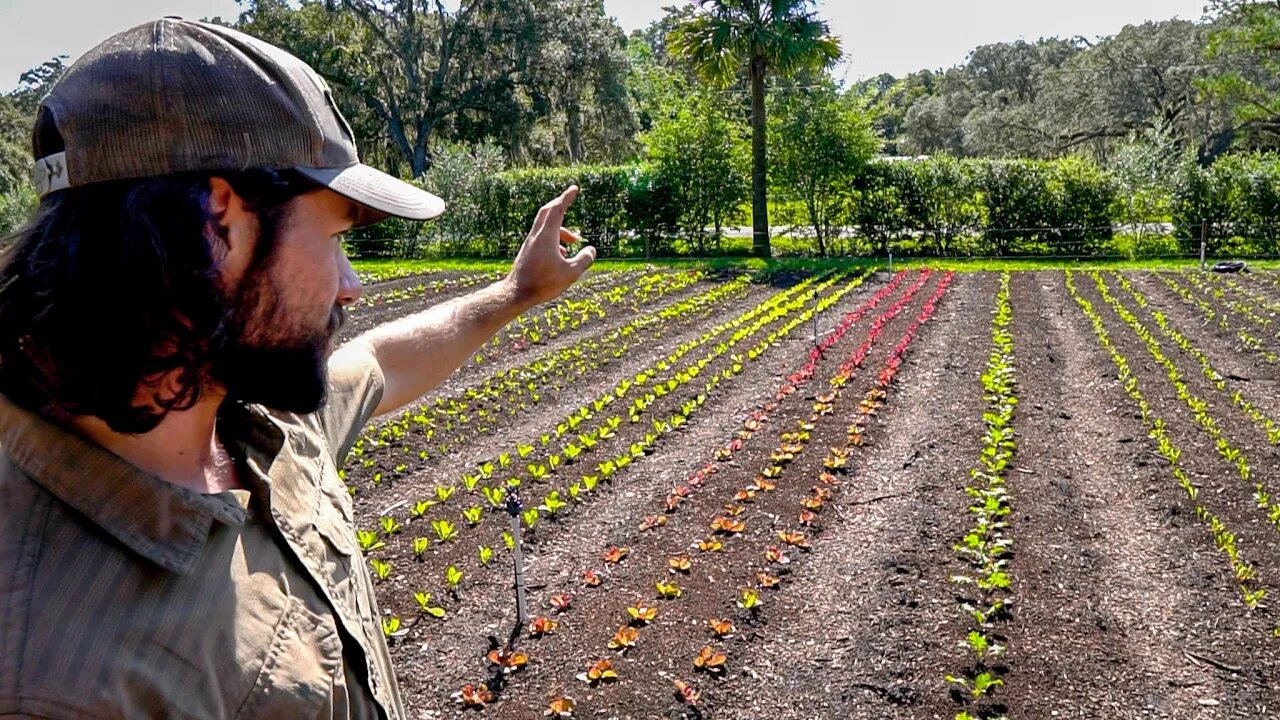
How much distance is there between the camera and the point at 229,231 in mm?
1230

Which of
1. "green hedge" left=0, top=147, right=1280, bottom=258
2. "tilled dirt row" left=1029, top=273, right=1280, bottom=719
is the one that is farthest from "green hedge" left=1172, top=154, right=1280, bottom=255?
"tilled dirt row" left=1029, top=273, right=1280, bottom=719

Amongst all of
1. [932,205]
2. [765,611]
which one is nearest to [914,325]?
[765,611]

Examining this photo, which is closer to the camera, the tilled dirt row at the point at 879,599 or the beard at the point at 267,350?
the beard at the point at 267,350

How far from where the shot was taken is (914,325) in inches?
538

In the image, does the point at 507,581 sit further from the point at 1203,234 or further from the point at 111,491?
the point at 1203,234

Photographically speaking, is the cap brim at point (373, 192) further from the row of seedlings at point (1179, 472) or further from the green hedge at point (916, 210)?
the green hedge at point (916, 210)

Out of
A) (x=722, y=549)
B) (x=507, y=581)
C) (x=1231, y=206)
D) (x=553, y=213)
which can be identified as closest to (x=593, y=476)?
(x=722, y=549)

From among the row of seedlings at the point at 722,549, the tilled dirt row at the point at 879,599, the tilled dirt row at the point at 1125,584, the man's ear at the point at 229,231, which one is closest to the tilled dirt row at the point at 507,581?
the row of seedlings at the point at 722,549

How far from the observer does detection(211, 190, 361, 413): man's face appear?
4.13 feet

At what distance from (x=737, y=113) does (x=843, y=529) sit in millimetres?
21861

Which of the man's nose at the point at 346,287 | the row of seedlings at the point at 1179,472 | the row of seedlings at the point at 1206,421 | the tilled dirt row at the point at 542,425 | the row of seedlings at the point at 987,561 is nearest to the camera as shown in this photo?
the man's nose at the point at 346,287

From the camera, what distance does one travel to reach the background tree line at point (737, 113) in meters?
23.1

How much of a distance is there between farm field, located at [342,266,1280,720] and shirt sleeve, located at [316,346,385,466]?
2.78 m

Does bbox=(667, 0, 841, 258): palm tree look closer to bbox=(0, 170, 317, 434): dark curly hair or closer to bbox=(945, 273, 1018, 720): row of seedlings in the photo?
bbox=(945, 273, 1018, 720): row of seedlings
